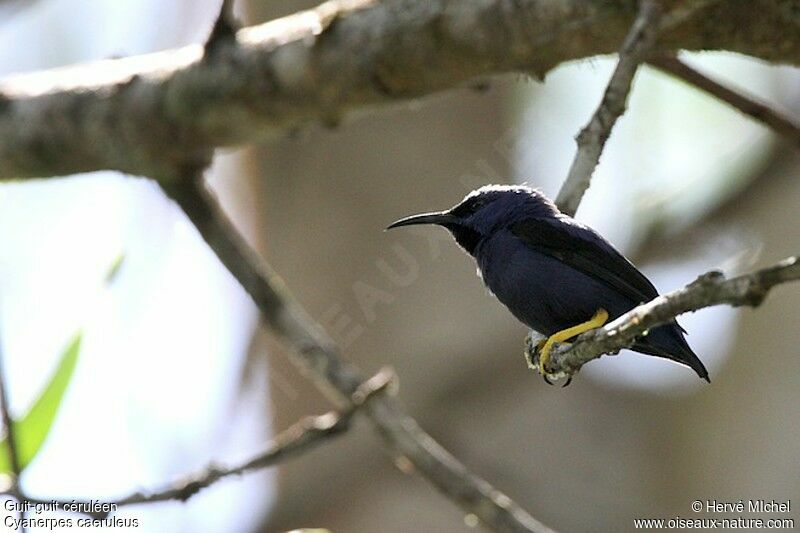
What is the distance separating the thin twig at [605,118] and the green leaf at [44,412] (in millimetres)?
1720

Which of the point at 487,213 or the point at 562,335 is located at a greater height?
the point at 562,335

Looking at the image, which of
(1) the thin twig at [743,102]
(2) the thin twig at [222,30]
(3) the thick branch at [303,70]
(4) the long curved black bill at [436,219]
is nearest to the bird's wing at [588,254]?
(4) the long curved black bill at [436,219]

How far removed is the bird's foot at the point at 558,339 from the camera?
3.49 meters

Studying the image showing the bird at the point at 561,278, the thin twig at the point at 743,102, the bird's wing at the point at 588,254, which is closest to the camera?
the bird at the point at 561,278

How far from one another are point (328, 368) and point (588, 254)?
117 centimetres

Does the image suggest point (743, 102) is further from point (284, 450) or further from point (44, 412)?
point (44, 412)

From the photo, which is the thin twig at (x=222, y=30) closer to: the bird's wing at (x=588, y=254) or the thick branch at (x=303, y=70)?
the thick branch at (x=303, y=70)

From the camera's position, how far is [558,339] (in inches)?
146

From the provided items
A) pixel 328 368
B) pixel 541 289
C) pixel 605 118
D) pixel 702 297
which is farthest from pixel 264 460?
pixel 702 297

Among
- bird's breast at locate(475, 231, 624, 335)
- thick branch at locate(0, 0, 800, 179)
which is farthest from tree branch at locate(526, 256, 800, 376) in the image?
thick branch at locate(0, 0, 800, 179)

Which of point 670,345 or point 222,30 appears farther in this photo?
point 222,30

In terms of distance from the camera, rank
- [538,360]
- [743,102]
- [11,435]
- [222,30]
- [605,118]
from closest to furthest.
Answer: [11,435], [605,118], [538,360], [743,102], [222,30]

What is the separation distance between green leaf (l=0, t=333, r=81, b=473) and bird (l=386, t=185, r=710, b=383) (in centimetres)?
140

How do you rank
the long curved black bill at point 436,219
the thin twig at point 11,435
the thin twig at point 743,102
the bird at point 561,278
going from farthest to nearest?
the long curved black bill at point 436,219
the thin twig at point 743,102
the bird at point 561,278
the thin twig at point 11,435
